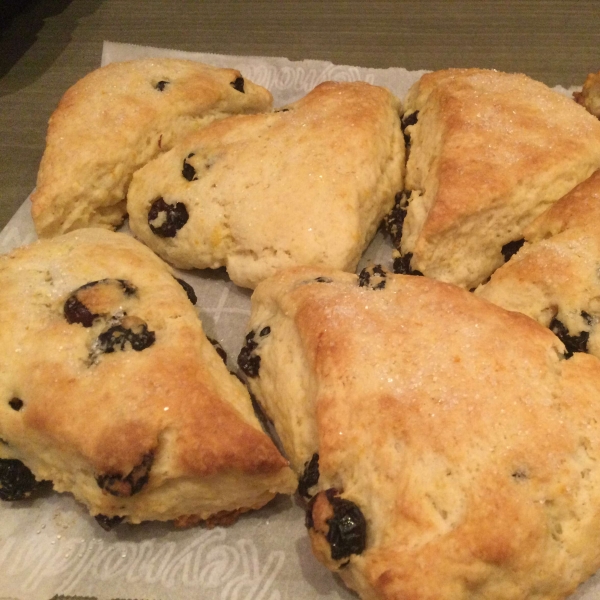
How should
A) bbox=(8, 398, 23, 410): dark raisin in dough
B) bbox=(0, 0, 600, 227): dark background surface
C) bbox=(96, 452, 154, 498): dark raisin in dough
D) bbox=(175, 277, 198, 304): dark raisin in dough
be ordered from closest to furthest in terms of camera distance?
bbox=(96, 452, 154, 498): dark raisin in dough < bbox=(8, 398, 23, 410): dark raisin in dough < bbox=(175, 277, 198, 304): dark raisin in dough < bbox=(0, 0, 600, 227): dark background surface

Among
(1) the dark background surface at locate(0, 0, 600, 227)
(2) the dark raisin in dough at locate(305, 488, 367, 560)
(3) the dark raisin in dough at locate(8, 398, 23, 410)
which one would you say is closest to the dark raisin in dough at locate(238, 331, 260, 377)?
(2) the dark raisin in dough at locate(305, 488, 367, 560)

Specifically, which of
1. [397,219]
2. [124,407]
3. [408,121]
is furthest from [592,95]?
[124,407]

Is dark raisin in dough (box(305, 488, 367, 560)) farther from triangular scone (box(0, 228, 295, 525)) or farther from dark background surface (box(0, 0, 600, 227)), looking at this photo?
dark background surface (box(0, 0, 600, 227))

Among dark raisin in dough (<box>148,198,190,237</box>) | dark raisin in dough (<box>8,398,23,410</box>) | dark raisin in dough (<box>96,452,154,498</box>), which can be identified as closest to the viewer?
dark raisin in dough (<box>96,452,154,498</box>)

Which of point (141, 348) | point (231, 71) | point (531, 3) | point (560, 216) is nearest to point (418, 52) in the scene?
point (531, 3)

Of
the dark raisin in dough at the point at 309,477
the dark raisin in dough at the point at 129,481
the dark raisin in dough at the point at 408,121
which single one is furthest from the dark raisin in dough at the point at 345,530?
the dark raisin in dough at the point at 408,121

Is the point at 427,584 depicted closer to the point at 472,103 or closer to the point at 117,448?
the point at 117,448
